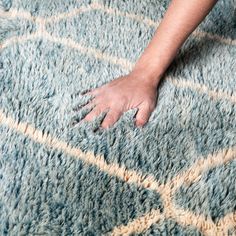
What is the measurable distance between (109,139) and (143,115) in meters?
0.08

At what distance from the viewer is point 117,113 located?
78 centimetres

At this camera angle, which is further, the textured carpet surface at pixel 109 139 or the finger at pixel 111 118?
the finger at pixel 111 118

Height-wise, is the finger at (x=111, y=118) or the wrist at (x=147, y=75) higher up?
the wrist at (x=147, y=75)

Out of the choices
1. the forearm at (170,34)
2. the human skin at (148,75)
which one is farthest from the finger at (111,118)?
the forearm at (170,34)

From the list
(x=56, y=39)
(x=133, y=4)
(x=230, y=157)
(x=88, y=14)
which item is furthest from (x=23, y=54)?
(x=230, y=157)

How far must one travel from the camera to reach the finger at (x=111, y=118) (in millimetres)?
765

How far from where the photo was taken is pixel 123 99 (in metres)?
0.80

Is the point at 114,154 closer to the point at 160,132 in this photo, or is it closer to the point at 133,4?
the point at 160,132

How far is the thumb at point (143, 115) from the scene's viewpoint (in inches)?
30.5

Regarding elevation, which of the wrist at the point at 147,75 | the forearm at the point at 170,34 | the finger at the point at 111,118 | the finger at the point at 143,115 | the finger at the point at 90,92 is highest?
the forearm at the point at 170,34

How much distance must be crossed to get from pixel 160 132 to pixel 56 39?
366mm

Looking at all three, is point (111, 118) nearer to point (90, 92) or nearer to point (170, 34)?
point (90, 92)

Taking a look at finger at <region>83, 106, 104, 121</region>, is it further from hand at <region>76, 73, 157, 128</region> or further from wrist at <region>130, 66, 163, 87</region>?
wrist at <region>130, 66, 163, 87</region>

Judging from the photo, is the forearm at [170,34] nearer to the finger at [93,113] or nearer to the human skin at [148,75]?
the human skin at [148,75]
